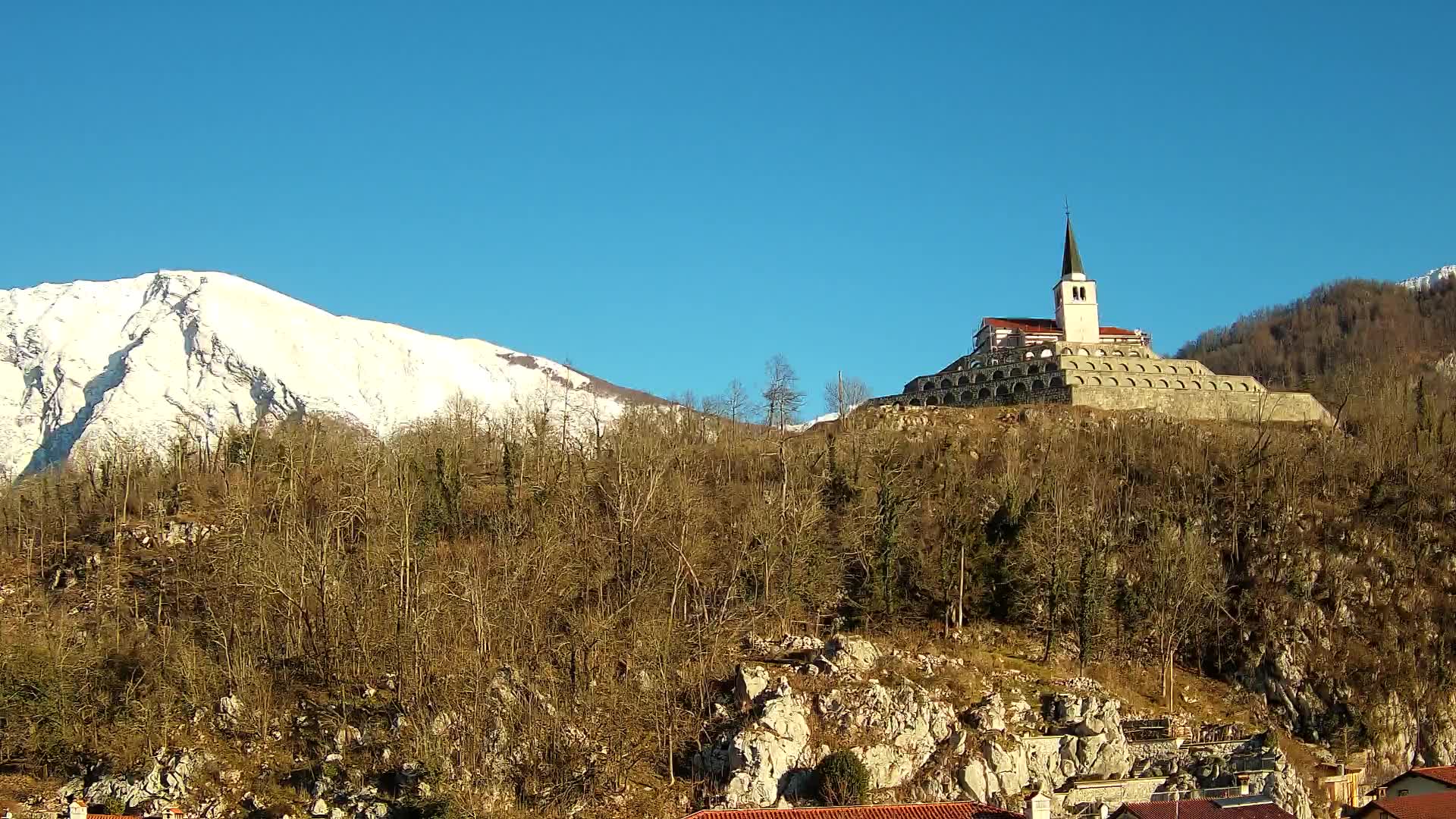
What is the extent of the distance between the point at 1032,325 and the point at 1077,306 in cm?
316

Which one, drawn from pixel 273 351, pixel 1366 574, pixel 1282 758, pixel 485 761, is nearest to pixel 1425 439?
pixel 1366 574

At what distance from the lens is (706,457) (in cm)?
6975

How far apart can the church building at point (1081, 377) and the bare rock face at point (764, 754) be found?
3843cm

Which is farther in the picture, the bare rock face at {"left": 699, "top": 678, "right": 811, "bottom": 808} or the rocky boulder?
the rocky boulder

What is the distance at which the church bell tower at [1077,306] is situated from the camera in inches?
3713

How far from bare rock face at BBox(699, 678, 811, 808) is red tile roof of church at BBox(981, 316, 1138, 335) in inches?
2069

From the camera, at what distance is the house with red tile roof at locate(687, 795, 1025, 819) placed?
1515 inches

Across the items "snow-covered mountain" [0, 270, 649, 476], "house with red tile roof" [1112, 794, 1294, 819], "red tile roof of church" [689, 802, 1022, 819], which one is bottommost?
"red tile roof of church" [689, 802, 1022, 819]

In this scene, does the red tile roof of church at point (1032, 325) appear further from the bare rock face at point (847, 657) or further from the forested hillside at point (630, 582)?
the bare rock face at point (847, 657)

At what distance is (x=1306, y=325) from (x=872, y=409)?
397 ft

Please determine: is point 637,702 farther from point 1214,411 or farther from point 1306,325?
point 1306,325

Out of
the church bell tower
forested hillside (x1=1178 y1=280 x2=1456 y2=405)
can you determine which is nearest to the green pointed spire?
the church bell tower

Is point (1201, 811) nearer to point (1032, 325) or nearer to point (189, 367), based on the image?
point (1032, 325)

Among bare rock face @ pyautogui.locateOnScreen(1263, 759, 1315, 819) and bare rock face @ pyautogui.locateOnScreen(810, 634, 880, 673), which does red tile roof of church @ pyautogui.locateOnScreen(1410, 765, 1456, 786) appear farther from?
bare rock face @ pyautogui.locateOnScreen(810, 634, 880, 673)
